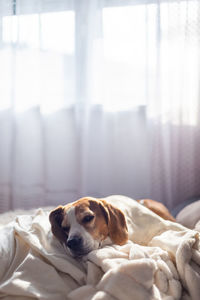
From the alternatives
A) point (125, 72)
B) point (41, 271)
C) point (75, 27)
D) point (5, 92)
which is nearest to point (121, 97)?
point (125, 72)

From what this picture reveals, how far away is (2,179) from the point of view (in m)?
2.66

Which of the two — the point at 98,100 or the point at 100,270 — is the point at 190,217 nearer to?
the point at 100,270

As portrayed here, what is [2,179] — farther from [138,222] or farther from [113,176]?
[138,222]

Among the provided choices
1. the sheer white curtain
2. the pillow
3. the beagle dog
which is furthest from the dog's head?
the sheer white curtain

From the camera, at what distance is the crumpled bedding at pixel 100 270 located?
3.08ft

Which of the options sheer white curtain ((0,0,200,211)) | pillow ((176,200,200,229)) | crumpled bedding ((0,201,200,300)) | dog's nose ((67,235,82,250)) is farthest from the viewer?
sheer white curtain ((0,0,200,211))

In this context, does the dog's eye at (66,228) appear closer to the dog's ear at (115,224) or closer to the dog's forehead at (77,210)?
the dog's forehead at (77,210)

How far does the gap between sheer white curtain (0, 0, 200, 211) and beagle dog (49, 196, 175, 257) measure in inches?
48.7

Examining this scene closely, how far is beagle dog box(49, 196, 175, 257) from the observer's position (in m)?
1.11

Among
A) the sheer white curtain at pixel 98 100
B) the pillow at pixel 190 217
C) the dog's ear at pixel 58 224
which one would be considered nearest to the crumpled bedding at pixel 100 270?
the dog's ear at pixel 58 224

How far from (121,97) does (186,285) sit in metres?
1.62

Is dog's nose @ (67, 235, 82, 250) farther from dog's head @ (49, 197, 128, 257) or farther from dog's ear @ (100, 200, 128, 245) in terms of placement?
dog's ear @ (100, 200, 128, 245)

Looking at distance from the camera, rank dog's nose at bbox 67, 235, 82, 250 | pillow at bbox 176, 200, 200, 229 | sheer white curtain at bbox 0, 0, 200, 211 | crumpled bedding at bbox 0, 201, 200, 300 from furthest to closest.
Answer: sheer white curtain at bbox 0, 0, 200, 211
pillow at bbox 176, 200, 200, 229
dog's nose at bbox 67, 235, 82, 250
crumpled bedding at bbox 0, 201, 200, 300

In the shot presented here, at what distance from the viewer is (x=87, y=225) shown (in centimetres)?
115
